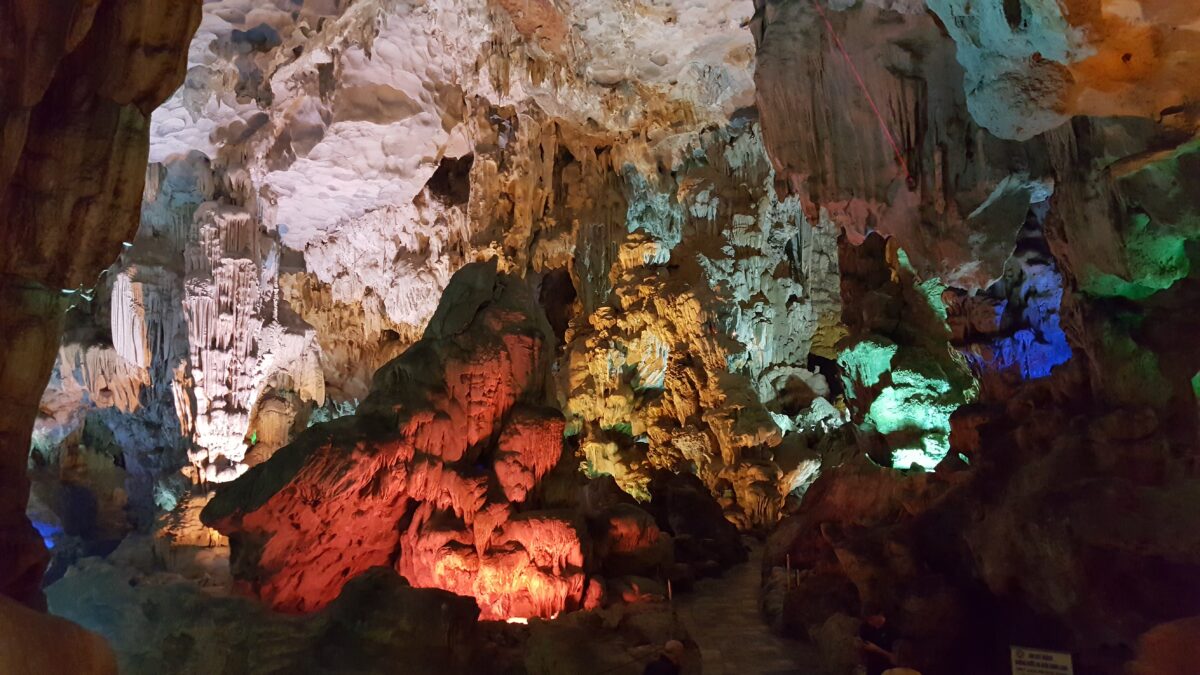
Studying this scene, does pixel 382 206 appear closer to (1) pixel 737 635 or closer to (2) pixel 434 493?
(2) pixel 434 493

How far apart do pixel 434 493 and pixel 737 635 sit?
3.50m

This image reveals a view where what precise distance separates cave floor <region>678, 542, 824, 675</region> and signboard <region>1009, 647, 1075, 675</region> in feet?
8.95

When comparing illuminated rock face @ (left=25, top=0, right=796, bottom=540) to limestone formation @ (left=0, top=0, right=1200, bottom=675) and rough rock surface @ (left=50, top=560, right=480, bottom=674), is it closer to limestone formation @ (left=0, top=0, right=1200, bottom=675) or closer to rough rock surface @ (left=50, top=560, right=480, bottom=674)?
limestone formation @ (left=0, top=0, right=1200, bottom=675)

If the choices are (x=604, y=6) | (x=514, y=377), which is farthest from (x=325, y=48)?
(x=514, y=377)

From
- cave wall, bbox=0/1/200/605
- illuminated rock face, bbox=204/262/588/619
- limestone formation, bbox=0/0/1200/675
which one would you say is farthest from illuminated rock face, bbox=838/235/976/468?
cave wall, bbox=0/1/200/605

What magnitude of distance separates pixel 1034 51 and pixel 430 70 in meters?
8.76

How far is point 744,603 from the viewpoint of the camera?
29.6ft

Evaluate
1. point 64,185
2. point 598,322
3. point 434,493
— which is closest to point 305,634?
point 434,493

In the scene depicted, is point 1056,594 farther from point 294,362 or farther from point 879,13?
point 294,362

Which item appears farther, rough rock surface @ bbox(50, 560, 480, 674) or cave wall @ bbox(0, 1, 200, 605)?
rough rock surface @ bbox(50, 560, 480, 674)

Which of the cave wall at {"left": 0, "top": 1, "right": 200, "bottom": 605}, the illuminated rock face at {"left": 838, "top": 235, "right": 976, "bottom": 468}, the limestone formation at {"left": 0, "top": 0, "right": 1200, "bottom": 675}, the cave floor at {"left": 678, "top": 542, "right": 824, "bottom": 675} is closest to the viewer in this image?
the cave wall at {"left": 0, "top": 1, "right": 200, "bottom": 605}

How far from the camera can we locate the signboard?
383cm

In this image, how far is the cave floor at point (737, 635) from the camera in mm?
6652

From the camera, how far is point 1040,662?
391 centimetres
